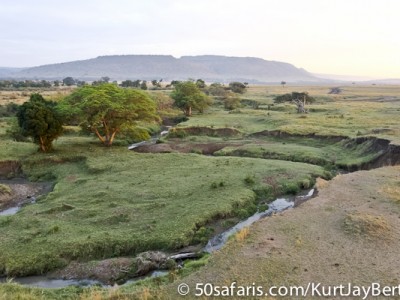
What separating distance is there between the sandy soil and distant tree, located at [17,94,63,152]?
29.1 meters

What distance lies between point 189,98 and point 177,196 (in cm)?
4935

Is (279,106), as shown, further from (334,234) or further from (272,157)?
(334,234)

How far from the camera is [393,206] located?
22.9 m

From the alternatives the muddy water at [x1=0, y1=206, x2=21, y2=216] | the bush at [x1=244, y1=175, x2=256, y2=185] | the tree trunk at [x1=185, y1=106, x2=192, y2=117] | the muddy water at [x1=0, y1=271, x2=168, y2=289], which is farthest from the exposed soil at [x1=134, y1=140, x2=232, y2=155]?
the muddy water at [x1=0, y1=271, x2=168, y2=289]

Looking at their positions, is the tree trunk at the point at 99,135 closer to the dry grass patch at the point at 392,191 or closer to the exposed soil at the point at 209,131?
the exposed soil at the point at 209,131

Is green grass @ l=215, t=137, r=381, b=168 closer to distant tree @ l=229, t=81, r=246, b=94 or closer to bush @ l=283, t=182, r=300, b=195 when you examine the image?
bush @ l=283, t=182, r=300, b=195

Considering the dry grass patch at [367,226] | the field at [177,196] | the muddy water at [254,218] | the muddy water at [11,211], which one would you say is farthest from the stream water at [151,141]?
the dry grass patch at [367,226]

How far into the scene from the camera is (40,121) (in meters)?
40.8

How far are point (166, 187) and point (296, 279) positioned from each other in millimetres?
17079

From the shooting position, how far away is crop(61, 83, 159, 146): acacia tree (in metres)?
43.9

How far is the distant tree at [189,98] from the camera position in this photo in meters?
76.1

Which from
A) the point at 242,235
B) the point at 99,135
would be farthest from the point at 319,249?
the point at 99,135

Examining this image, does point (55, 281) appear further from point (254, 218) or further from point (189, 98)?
point (189, 98)

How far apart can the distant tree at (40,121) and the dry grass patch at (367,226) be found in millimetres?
Answer: 32492
